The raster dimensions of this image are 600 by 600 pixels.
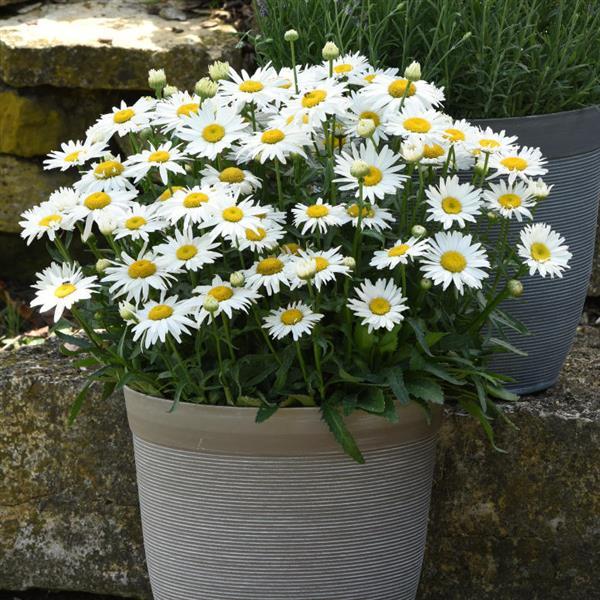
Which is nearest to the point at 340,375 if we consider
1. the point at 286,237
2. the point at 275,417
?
the point at 275,417

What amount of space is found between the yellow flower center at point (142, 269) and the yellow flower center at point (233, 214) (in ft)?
0.46

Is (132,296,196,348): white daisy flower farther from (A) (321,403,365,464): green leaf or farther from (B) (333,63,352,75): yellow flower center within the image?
(B) (333,63,352,75): yellow flower center

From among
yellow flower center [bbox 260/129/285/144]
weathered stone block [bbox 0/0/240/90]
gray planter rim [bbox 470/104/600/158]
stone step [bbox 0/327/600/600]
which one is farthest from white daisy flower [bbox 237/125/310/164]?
weathered stone block [bbox 0/0/240/90]

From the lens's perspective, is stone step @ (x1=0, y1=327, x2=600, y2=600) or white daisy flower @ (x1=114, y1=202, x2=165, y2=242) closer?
white daisy flower @ (x1=114, y1=202, x2=165, y2=242)

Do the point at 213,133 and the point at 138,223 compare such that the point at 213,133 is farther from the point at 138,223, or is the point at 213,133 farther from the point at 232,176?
the point at 138,223

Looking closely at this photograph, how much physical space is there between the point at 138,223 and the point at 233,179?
0.55 ft

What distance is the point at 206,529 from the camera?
1.97 meters

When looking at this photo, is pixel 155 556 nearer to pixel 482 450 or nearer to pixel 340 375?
pixel 340 375

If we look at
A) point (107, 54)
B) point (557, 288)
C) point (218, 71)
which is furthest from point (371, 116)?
point (107, 54)

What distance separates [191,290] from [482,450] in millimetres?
783

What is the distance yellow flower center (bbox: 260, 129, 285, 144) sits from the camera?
184cm

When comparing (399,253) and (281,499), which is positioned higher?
(399,253)

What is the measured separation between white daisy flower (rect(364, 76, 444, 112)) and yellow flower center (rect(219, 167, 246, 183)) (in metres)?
0.24

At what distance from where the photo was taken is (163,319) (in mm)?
1760
